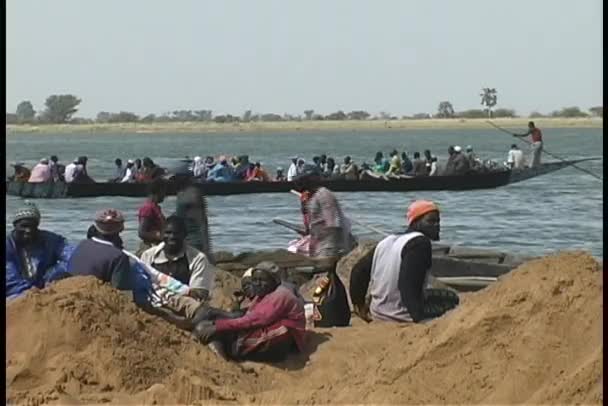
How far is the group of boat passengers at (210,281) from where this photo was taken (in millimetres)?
7676

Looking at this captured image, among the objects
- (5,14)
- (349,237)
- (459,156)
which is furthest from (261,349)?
(459,156)

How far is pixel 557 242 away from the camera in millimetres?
22500

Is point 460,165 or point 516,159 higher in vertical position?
point 460,165

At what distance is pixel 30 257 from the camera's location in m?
8.16

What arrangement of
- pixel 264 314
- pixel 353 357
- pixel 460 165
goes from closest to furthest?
1. pixel 264 314
2. pixel 353 357
3. pixel 460 165

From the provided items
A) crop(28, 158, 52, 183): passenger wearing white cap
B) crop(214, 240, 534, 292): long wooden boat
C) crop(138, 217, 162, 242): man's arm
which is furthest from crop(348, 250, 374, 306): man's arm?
crop(28, 158, 52, 183): passenger wearing white cap

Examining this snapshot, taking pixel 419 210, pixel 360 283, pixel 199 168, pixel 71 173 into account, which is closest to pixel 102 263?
pixel 360 283

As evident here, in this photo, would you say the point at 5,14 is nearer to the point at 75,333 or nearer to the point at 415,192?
the point at 75,333

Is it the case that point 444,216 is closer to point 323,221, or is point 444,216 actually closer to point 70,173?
point 70,173

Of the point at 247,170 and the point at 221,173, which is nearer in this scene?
the point at 221,173

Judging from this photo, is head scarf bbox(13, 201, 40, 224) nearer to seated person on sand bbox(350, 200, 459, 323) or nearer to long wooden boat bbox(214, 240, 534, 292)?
seated person on sand bbox(350, 200, 459, 323)

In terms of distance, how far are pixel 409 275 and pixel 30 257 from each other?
94.7 inches

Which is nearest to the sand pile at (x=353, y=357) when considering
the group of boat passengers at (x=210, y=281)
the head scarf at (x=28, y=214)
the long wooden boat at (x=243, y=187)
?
the group of boat passengers at (x=210, y=281)

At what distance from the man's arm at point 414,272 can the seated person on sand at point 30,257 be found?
2129 mm
